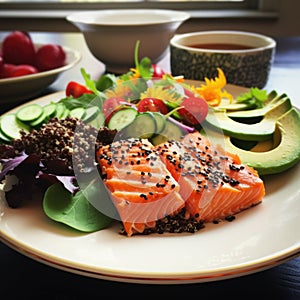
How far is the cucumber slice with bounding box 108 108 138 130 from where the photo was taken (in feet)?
3.94

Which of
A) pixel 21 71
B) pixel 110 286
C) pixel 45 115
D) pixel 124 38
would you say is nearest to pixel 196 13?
pixel 124 38

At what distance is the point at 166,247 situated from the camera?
0.83 m

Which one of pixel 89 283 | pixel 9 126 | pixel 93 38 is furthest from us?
pixel 93 38

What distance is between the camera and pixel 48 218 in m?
0.93

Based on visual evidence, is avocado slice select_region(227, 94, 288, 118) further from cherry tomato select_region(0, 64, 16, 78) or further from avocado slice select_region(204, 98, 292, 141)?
cherry tomato select_region(0, 64, 16, 78)

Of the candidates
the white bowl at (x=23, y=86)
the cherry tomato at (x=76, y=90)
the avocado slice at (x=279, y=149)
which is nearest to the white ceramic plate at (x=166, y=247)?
the avocado slice at (x=279, y=149)

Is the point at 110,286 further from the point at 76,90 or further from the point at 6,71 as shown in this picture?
the point at 6,71

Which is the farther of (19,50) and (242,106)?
(19,50)

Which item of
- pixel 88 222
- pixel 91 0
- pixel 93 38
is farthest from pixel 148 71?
pixel 91 0

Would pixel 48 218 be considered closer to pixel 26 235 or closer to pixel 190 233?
pixel 26 235

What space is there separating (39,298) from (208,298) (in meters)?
0.31

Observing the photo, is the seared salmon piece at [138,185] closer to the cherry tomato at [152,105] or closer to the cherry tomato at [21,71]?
the cherry tomato at [152,105]

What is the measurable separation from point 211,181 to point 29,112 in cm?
67

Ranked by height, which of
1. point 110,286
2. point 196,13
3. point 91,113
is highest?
point 91,113
